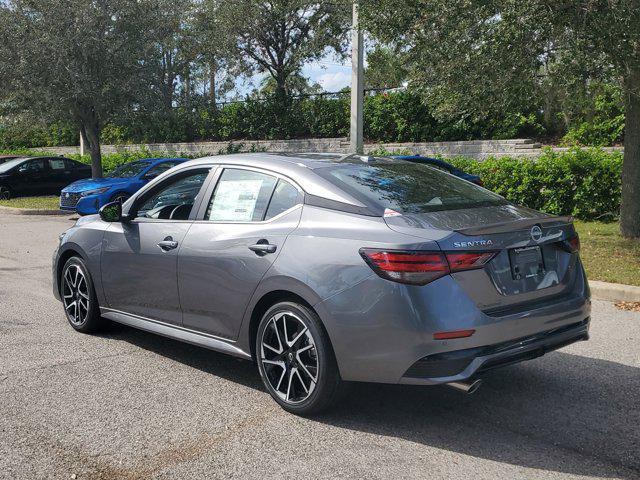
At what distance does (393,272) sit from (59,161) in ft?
77.2

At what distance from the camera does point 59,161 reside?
82.6 ft

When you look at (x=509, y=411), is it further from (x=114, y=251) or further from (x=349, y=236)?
(x=114, y=251)

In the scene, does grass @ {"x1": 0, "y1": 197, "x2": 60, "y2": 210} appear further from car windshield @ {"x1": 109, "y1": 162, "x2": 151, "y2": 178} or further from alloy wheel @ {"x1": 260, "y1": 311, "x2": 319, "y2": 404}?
alloy wheel @ {"x1": 260, "y1": 311, "x2": 319, "y2": 404}

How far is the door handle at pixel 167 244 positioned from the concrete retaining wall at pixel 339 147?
575 inches

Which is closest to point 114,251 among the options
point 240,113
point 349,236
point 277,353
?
point 277,353

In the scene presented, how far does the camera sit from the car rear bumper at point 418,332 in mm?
3867

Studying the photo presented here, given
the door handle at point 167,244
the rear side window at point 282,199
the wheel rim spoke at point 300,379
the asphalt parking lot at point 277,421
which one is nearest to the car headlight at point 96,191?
the asphalt parking lot at point 277,421

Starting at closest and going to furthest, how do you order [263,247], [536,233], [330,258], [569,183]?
[330,258] → [536,233] → [263,247] → [569,183]

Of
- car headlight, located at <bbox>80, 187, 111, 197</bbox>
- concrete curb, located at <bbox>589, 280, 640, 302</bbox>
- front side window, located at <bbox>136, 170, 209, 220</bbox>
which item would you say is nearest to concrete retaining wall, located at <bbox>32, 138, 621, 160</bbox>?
car headlight, located at <bbox>80, 187, 111, 197</bbox>

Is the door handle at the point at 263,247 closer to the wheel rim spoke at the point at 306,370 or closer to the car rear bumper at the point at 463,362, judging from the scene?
the wheel rim spoke at the point at 306,370

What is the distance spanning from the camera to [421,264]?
3898 millimetres

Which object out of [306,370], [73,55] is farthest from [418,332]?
[73,55]

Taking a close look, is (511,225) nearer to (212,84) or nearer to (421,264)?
(421,264)

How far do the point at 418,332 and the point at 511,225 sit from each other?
93 centimetres
